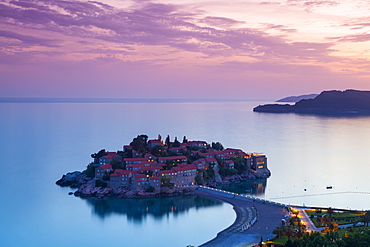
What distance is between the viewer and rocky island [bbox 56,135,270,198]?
43156 mm

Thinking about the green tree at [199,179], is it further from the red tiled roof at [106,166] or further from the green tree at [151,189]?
the red tiled roof at [106,166]

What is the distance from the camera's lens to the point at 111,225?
119 feet

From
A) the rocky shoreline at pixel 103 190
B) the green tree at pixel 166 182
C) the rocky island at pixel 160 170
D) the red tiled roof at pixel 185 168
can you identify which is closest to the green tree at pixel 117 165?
the rocky island at pixel 160 170

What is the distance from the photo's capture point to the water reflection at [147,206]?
127ft

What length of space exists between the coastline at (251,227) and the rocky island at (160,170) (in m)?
5.87

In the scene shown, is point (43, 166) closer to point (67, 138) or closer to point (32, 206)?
point (32, 206)

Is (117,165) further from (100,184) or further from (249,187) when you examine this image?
(249,187)

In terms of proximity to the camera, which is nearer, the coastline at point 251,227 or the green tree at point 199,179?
the coastline at point 251,227

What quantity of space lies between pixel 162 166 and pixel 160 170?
1.83 meters

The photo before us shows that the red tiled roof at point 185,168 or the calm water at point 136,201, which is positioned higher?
the red tiled roof at point 185,168

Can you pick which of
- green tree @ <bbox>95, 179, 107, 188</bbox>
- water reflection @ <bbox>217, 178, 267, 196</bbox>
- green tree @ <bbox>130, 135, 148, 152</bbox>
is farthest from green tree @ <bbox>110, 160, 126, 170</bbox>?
water reflection @ <bbox>217, 178, 267, 196</bbox>

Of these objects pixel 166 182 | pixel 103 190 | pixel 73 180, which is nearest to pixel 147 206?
pixel 166 182

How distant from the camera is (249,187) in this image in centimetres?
4788

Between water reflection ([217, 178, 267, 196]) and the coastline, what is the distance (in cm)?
488
